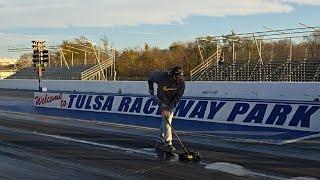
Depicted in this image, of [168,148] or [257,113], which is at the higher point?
[257,113]

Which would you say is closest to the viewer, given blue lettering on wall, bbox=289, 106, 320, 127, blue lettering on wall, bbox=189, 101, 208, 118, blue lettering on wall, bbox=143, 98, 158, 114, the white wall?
blue lettering on wall, bbox=289, 106, 320, 127

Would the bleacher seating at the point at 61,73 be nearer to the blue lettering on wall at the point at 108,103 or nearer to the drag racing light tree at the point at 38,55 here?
the drag racing light tree at the point at 38,55

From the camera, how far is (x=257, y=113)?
1630 centimetres

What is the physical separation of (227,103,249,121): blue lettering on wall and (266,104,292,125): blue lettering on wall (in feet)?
3.38

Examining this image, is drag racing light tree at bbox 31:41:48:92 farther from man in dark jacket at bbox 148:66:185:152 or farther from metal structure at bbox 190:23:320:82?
man in dark jacket at bbox 148:66:185:152

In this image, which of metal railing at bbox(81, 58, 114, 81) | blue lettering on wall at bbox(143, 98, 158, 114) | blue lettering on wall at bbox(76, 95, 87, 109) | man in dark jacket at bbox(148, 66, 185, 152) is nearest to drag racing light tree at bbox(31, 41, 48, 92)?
blue lettering on wall at bbox(76, 95, 87, 109)

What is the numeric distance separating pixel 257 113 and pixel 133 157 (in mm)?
6584

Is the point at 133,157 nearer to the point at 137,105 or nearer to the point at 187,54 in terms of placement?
the point at 137,105

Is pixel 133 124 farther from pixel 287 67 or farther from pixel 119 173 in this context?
pixel 287 67

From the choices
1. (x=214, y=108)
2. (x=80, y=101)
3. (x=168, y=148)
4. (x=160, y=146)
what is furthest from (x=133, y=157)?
(x=80, y=101)

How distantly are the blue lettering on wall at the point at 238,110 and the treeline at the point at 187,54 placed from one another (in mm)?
23660

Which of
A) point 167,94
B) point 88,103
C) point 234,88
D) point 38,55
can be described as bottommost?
point 88,103

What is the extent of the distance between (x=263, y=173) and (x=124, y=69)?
61.4 metres

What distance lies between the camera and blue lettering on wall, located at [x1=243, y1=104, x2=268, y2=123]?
16.1 meters
